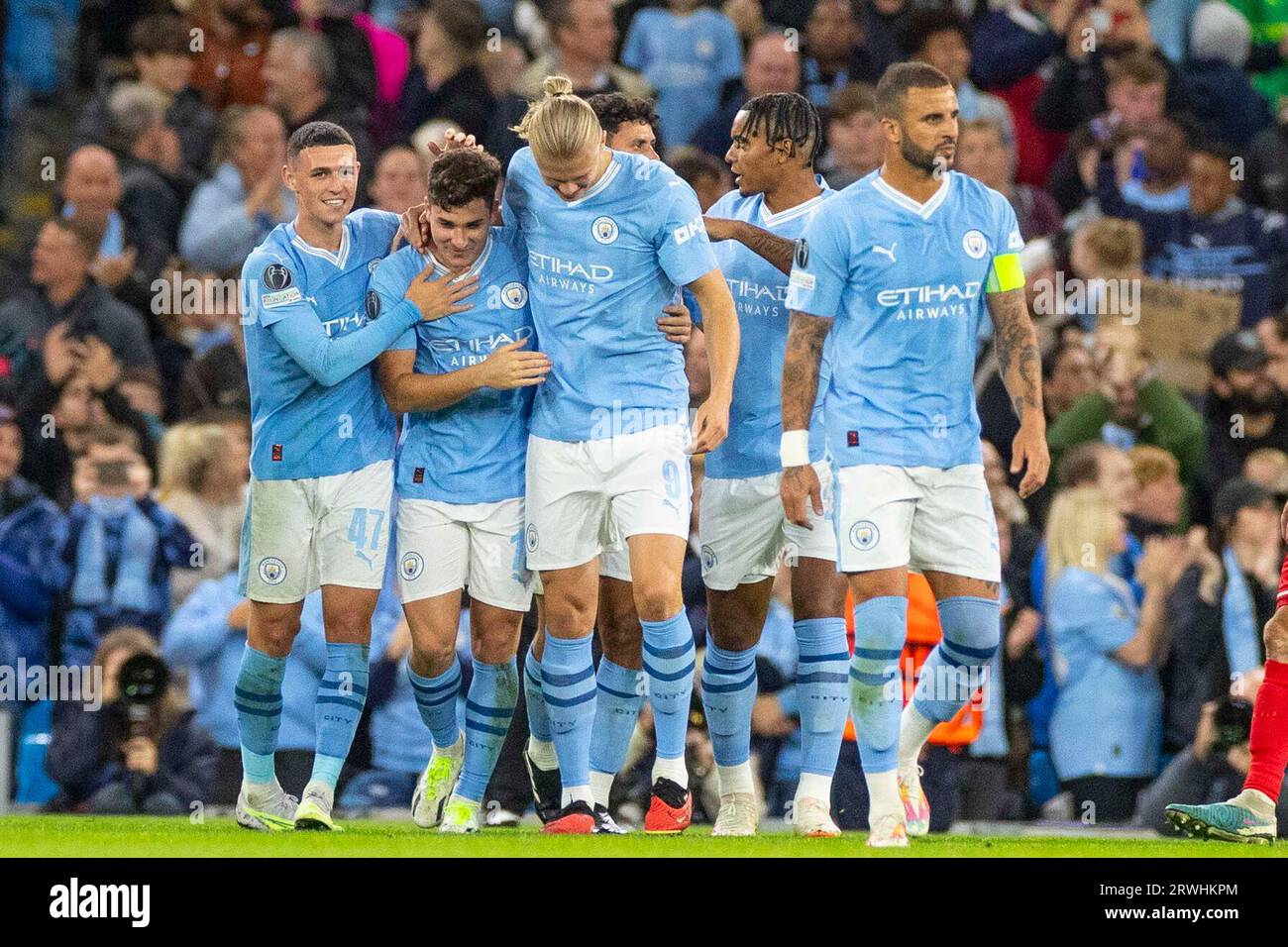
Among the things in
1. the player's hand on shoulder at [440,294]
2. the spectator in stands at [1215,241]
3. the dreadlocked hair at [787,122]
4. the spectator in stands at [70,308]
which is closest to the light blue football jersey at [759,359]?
the dreadlocked hair at [787,122]

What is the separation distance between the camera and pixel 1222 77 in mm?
12141

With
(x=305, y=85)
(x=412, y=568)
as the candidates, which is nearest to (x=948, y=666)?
(x=412, y=568)

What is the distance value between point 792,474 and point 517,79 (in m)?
5.09

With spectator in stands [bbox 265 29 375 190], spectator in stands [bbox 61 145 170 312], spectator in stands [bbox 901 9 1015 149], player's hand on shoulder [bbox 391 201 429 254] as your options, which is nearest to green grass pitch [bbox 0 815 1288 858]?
player's hand on shoulder [bbox 391 201 429 254]

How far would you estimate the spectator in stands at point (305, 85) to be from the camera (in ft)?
37.0

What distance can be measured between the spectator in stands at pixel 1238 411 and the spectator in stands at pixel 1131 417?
0.28ft

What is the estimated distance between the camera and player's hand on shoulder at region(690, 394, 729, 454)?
7.00 metres

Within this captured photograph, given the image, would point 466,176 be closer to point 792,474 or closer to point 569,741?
point 792,474

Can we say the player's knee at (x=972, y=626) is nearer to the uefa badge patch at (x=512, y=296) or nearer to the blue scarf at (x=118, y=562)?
the uefa badge patch at (x=512, y=296)

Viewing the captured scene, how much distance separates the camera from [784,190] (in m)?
7.92

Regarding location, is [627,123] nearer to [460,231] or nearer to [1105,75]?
[460,231]

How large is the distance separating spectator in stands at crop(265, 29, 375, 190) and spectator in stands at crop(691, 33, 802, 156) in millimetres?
1817
